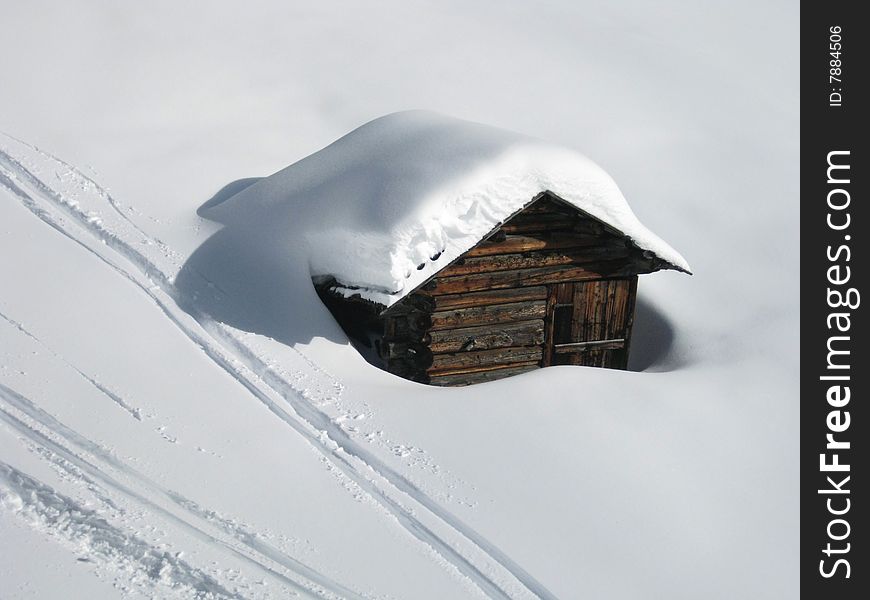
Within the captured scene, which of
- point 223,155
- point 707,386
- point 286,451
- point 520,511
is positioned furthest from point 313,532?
point 223,155

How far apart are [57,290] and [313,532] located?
16.1 feet

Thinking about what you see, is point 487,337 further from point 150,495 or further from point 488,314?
point 150,495

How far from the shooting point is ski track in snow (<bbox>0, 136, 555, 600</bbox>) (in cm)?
922

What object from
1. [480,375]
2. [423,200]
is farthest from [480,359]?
[423,200]

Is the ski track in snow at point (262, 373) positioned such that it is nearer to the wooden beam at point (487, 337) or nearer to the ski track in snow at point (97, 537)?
the ski track in snow at point (97, 537)

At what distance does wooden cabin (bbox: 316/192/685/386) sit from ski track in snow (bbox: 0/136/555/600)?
122cm

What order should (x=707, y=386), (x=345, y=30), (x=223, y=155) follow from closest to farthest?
(x=707, y=386) → (x=223, y=155) → (x=345, y=30)

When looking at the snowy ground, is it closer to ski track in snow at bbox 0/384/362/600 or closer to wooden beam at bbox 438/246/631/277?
ski track in snow at bbox 0/384/362/600

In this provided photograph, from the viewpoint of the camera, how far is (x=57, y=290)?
12.1 meters

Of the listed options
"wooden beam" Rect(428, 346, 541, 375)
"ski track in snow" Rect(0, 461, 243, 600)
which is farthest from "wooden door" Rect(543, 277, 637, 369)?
"ski track in snow" Rect(0, 461, 243, 600)

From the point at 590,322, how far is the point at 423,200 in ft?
9.83

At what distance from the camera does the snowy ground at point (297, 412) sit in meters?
8.88

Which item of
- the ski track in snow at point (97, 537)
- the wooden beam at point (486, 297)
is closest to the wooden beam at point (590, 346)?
the wooden beam at point (486, 297)

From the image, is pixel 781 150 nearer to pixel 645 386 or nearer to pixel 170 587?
pixel 645 386
